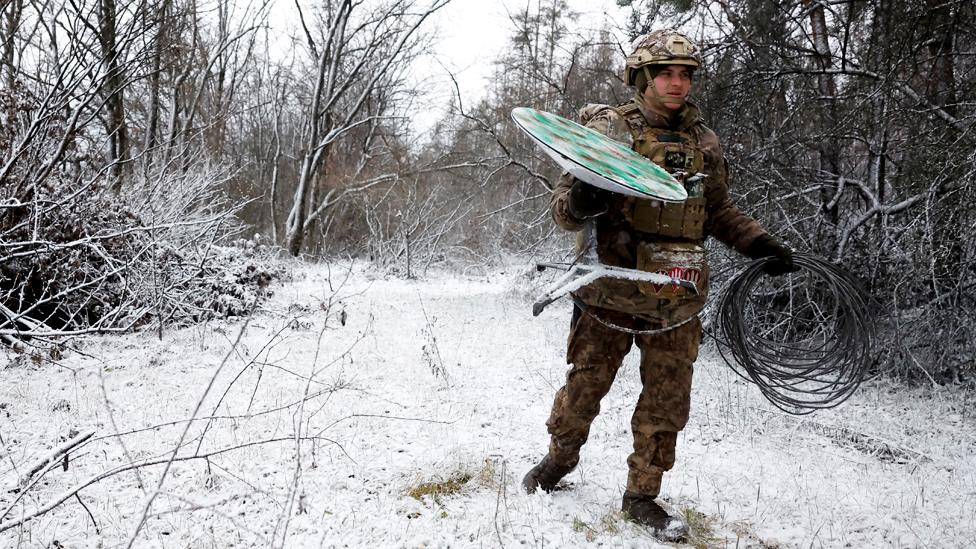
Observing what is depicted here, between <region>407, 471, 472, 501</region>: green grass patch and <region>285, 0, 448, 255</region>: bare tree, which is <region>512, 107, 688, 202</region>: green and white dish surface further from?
<region>285, 0, 448, 255</region>: bare tree

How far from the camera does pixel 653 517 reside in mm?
2418

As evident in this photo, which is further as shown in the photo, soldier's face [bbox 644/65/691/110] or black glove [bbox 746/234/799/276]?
black glove [bbox 746/234/799/276]

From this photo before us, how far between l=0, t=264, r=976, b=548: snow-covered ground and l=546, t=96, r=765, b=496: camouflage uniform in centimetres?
34

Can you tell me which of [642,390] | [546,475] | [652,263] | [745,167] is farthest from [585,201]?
[745,167]

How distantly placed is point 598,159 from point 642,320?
30.9 inches

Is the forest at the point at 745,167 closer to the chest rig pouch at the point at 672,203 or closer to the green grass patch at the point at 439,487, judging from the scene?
the chest rig pouch at the point at 672,203

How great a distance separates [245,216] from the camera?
1706cm

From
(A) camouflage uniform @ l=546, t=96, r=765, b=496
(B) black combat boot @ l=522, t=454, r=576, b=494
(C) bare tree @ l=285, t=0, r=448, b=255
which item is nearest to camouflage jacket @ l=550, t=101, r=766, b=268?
(A) camouflage uniform @ l=546, t=96, r=765, b=496

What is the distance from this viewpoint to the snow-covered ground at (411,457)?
2.32 metres

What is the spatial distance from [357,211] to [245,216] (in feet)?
10.2

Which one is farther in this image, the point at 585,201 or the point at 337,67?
the point at 337,67

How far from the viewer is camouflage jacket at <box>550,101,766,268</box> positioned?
247 centimetres

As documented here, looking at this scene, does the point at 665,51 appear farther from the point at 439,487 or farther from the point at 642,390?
the point at 439,487

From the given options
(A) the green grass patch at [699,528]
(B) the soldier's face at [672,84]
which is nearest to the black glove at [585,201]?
(B) the soldier's face at [672,84]
